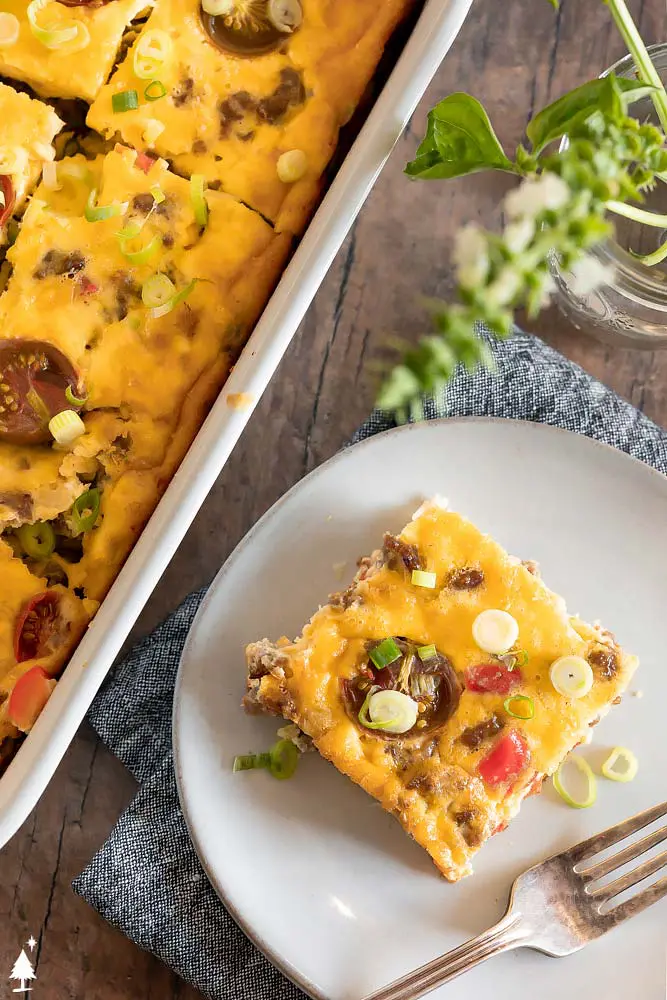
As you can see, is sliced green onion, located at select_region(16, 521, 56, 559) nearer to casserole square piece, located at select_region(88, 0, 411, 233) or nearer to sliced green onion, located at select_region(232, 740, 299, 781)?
sliced green onion, located at select_region(232, 740, 299, 781)

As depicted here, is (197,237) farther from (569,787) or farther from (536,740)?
(569,787)

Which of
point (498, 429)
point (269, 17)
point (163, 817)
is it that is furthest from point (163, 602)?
point (269, 17)

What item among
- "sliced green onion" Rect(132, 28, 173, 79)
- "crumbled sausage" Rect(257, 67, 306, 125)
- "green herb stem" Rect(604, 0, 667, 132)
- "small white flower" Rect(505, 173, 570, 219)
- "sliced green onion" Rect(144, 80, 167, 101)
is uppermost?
"green herb stem" Rect(604, 0, 667, 132)

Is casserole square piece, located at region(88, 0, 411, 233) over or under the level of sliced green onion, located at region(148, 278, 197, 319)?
over

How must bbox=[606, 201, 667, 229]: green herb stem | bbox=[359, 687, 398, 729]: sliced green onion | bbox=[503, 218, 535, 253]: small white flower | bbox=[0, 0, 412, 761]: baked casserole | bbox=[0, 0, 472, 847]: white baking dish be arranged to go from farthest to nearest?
bbox=[359, 687, 398, 729]: sliced green onion < bbox=[0, 0, 412, 761]: baked casserole < bbox=[0, 0, 472, 847]: white baking dish < bbox=[606, 201, 667, 229]: green herb stem < bbox=[503, 218, 535, 253]: small white flower

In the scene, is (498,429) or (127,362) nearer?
(127,362)

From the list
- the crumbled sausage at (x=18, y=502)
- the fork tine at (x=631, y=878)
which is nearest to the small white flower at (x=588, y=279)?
the crumbled sausage at (x=18, y=502)

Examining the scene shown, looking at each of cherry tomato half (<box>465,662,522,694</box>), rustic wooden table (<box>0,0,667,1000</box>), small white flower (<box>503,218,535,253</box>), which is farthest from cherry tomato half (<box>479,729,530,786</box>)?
small white flower (<box>503,218,535,253</box>)

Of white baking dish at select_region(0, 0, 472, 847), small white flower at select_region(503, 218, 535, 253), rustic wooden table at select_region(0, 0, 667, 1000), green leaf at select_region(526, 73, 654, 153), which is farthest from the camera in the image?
rustic wooden table at select_region(0, 0, 667, 1000)
